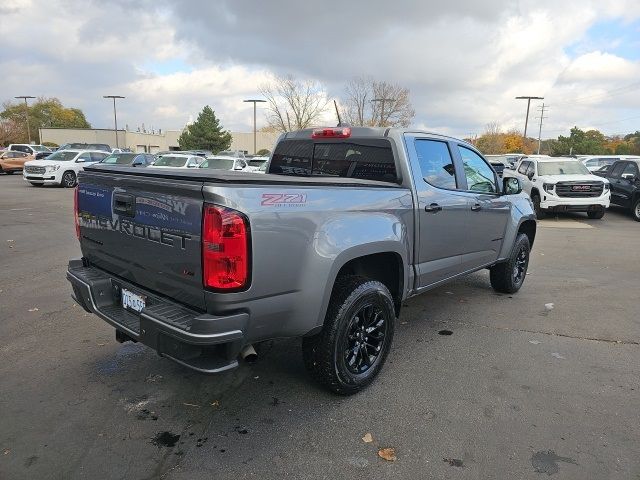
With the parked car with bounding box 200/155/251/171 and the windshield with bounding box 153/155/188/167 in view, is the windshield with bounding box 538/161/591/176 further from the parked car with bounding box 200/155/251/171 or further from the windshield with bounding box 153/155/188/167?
the windshield with bounding box 153/155/188/167

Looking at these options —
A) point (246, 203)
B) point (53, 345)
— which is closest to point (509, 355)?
point (246, 203)

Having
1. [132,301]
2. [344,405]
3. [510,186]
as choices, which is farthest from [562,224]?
[132,301]

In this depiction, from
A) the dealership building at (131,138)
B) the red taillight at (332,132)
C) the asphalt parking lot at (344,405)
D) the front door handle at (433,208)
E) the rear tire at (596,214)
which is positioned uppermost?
the dealership building at (131,138)

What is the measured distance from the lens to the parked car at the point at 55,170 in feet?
66.3

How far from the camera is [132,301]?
308 cm

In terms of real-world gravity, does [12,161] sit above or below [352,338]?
above

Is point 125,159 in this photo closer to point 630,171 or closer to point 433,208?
point 630,171

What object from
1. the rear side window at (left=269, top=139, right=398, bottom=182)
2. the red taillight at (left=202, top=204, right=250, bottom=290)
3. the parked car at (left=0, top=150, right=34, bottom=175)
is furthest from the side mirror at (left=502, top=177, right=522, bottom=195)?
the parked car at (left=0, top=150, right=34, bottom=175)

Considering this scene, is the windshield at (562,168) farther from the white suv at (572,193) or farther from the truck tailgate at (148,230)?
the truck tailgate at (148,230)

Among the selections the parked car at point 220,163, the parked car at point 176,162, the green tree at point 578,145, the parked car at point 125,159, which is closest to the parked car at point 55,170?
the parked car at point 125,159

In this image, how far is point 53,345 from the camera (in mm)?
4145

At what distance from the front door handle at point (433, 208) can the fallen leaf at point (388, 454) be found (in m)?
1.93

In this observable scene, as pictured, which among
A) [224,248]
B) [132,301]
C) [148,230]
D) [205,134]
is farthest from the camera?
[205,134]

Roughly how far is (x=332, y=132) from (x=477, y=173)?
1.75 m
